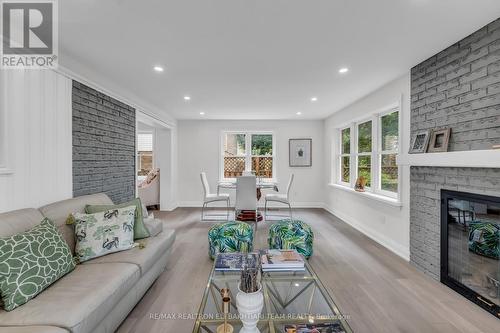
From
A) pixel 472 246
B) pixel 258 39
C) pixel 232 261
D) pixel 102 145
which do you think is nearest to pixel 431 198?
pixel 472 246

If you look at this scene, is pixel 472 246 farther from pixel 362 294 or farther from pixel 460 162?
pixel 362 294

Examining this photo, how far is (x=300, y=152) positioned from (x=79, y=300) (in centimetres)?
564

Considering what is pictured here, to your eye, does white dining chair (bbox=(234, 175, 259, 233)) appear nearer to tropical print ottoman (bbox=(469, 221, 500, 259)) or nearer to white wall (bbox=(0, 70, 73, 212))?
white wall (bbox=(0, 70, 73, 212))


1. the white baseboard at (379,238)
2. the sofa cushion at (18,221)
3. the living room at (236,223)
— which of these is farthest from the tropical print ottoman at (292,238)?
the sofa cushion at (18,221)

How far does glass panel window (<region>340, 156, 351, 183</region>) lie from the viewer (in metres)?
5.23

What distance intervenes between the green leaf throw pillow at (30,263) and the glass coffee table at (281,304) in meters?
0.97

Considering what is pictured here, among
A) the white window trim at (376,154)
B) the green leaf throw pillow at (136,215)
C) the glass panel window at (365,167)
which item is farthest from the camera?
the glass panel window at (365,167)

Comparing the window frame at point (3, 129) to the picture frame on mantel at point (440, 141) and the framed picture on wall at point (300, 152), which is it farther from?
the framed picture on wall at point (300, 152)

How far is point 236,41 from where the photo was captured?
2297 mm

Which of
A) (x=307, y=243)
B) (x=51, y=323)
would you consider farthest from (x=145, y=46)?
(x=307, y=243)

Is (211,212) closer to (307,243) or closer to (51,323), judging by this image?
(307,243)

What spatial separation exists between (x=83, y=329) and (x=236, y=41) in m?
2.33

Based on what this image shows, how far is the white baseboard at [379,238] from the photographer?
3162 millimetres

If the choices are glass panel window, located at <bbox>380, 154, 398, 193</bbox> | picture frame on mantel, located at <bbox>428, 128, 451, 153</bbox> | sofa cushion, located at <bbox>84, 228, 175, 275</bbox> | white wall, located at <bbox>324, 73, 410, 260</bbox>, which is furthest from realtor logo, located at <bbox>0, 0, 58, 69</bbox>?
glass panel window, located at <bbox>380, 154, 398, 193</bbox>
